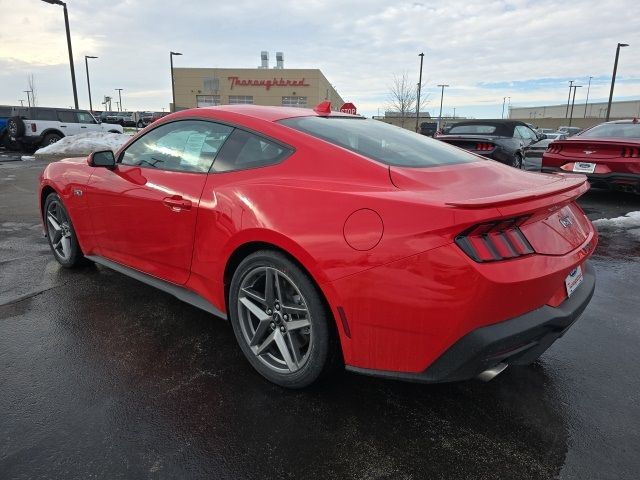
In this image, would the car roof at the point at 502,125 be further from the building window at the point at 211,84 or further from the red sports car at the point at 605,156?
the building window at the point at 211,84

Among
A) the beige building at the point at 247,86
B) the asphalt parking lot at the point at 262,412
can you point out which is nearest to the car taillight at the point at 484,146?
the asphalt parking lot at the point at 262,412

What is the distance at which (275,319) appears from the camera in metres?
2.47

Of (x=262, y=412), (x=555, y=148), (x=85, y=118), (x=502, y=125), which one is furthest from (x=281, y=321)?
(x=85, y=118)

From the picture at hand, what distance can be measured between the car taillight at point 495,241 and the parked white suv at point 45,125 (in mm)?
19834

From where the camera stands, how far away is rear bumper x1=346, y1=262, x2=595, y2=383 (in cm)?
185

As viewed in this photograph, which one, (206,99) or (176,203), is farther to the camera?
(206,99)

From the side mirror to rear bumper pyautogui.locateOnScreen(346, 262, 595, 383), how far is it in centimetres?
245

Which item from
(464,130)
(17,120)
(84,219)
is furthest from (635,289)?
(17,120)

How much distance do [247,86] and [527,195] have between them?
58668 millimetres

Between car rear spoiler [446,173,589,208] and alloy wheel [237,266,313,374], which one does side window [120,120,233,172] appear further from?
car rear spoiler [446,173,589,208]

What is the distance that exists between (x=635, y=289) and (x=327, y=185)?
334 centimetres

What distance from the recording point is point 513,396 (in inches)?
96.0

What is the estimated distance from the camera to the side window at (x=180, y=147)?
2855 mm

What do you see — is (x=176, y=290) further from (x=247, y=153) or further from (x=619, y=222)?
(x=619, y=222)
